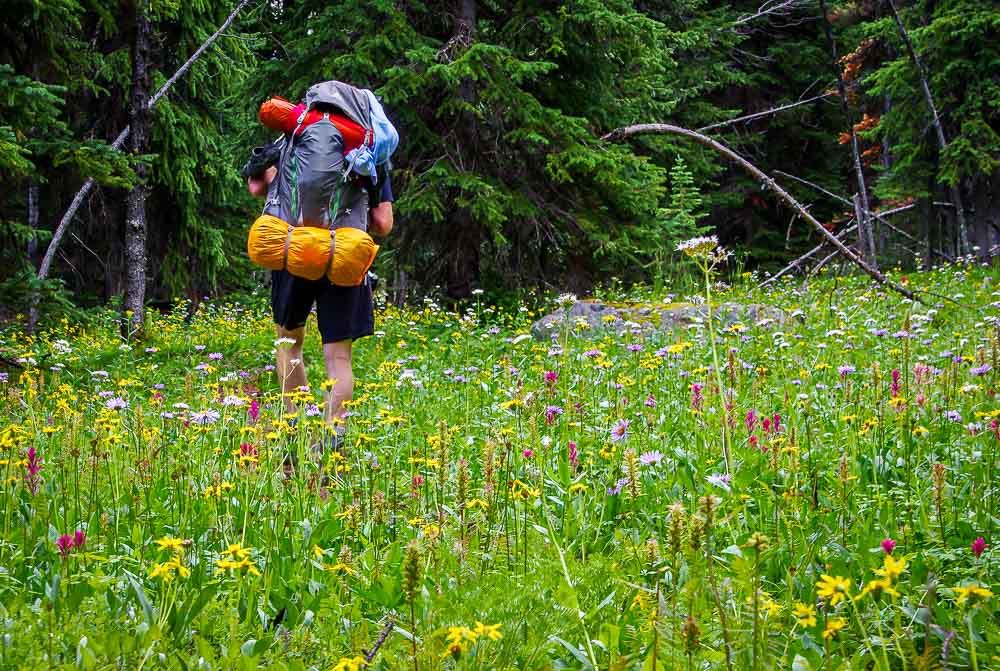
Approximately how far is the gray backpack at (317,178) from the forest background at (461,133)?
299cm

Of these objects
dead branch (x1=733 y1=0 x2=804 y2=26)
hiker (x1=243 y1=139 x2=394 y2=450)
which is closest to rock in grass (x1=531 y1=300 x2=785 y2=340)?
hiker (x1=243 y1=139 x2=394 y2=450)

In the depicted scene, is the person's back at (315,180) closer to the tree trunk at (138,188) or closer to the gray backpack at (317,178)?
the gray backpack at (317,178)

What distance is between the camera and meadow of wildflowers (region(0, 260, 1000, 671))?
1620mm

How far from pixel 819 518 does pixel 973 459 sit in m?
0.81

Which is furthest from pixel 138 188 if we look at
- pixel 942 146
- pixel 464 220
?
pixel 942 146

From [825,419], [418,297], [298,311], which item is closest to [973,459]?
Answer: [825,419]

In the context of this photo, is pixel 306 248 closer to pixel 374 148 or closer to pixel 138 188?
pixel 374 148

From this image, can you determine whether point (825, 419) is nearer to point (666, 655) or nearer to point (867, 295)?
point (666, 655)

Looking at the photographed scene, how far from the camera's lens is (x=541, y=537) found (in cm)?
242

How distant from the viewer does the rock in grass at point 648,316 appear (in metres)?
7.35

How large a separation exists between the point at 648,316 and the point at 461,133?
4321mm

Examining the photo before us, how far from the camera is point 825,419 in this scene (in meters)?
3.63

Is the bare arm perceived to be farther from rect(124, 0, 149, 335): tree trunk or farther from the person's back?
rect(124, 0, 149, 335): tree trunk

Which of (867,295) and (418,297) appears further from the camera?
(418,297)
